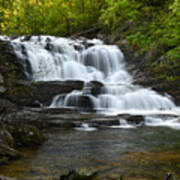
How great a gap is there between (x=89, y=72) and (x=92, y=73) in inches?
9.8

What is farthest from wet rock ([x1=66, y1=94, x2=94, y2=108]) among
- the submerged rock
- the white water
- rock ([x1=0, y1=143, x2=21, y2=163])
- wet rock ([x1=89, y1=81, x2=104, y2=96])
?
rock ([x1=0, y1=143, x2=21, y2=163])

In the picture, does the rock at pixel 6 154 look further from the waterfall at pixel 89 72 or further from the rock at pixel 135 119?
the waterfall at pixel 89 72

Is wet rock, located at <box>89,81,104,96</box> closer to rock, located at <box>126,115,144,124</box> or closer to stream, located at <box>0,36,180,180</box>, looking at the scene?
stream, located at <box>0,36,180,180</box>

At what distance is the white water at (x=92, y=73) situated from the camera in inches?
460

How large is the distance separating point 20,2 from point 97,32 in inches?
830

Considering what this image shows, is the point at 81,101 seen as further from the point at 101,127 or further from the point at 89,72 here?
the point at 89,72

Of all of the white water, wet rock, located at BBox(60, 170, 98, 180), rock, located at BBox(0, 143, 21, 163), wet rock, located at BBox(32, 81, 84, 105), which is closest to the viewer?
wet rock, located at BBox(60, 170, 98, 180)

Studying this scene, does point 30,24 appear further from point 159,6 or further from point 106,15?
point 159,6

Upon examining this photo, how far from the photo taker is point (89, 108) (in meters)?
10.9

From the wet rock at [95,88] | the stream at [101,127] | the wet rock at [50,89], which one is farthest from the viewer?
the wet rock at [95,88]

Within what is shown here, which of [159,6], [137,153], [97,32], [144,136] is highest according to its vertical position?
[159,6]

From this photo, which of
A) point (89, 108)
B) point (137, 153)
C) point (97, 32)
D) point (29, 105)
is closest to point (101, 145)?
point (137, 153)

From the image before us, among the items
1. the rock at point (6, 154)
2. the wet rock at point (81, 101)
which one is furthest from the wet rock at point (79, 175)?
the wet rock at point (81, 101)

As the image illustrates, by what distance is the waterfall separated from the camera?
11.8 m
